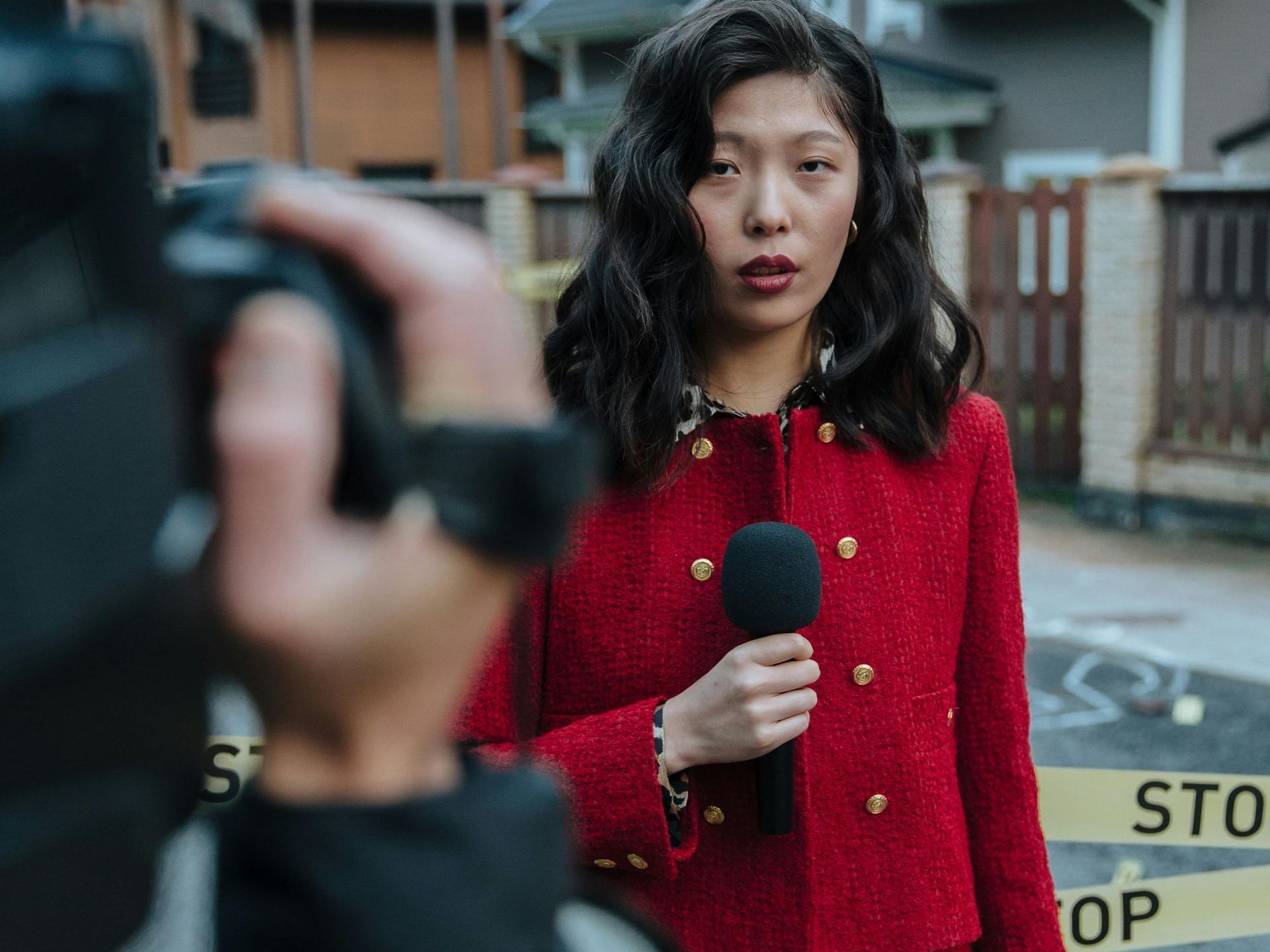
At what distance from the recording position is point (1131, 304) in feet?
30.8

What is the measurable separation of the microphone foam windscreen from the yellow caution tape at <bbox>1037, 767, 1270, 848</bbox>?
1227mm

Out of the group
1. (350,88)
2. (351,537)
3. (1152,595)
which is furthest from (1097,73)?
(351,537)

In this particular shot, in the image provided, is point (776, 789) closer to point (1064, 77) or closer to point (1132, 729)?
point (1132, 729)

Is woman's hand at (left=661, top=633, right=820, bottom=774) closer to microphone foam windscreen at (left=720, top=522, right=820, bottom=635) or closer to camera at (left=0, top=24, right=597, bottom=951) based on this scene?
microphone foam windscreen at (left=720, top=522, right=820, bottom=635)

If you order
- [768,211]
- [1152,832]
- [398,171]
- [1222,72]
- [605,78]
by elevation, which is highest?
[605,78]

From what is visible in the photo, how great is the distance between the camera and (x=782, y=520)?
1.82 metres

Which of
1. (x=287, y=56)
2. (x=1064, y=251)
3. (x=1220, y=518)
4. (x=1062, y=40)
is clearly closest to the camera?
(x=1220, y=518)

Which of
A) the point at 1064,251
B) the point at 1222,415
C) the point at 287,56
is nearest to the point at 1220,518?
the point at 1222,415

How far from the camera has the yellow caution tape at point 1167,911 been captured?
2580 millimetres

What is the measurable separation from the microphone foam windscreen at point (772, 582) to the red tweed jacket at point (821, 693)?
0.16 m

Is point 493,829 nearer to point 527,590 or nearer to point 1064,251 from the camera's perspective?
point 527,590

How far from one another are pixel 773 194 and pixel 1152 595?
665cm

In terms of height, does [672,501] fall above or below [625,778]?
above

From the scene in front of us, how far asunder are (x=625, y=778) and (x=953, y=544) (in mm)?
547
